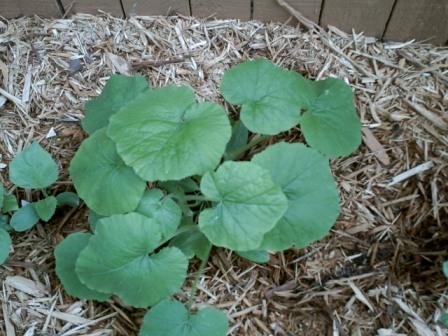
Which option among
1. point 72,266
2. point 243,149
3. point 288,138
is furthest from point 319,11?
point 72,266

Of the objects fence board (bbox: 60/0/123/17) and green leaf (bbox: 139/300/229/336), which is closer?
green leaf (bbox: 139/300/229/336)

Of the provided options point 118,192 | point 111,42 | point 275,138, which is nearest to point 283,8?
point 275,138

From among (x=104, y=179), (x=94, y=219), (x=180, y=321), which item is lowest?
(x=180, y=321)

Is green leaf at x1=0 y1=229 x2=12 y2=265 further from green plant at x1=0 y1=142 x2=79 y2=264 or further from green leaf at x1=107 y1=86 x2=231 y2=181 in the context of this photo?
green leaf at x1=107 y1=86 x2=231 y2=181

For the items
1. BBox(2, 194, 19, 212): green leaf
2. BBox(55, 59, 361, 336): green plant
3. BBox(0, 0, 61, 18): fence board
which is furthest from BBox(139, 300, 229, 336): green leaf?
BBox(0, 0, 61, 18): fence board

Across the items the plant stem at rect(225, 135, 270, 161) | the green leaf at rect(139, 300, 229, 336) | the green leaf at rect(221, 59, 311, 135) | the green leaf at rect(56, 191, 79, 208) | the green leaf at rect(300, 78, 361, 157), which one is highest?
the green leaf at rect(221, 59, 311, 135)

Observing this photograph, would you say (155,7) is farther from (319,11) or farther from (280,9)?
(319,11)
